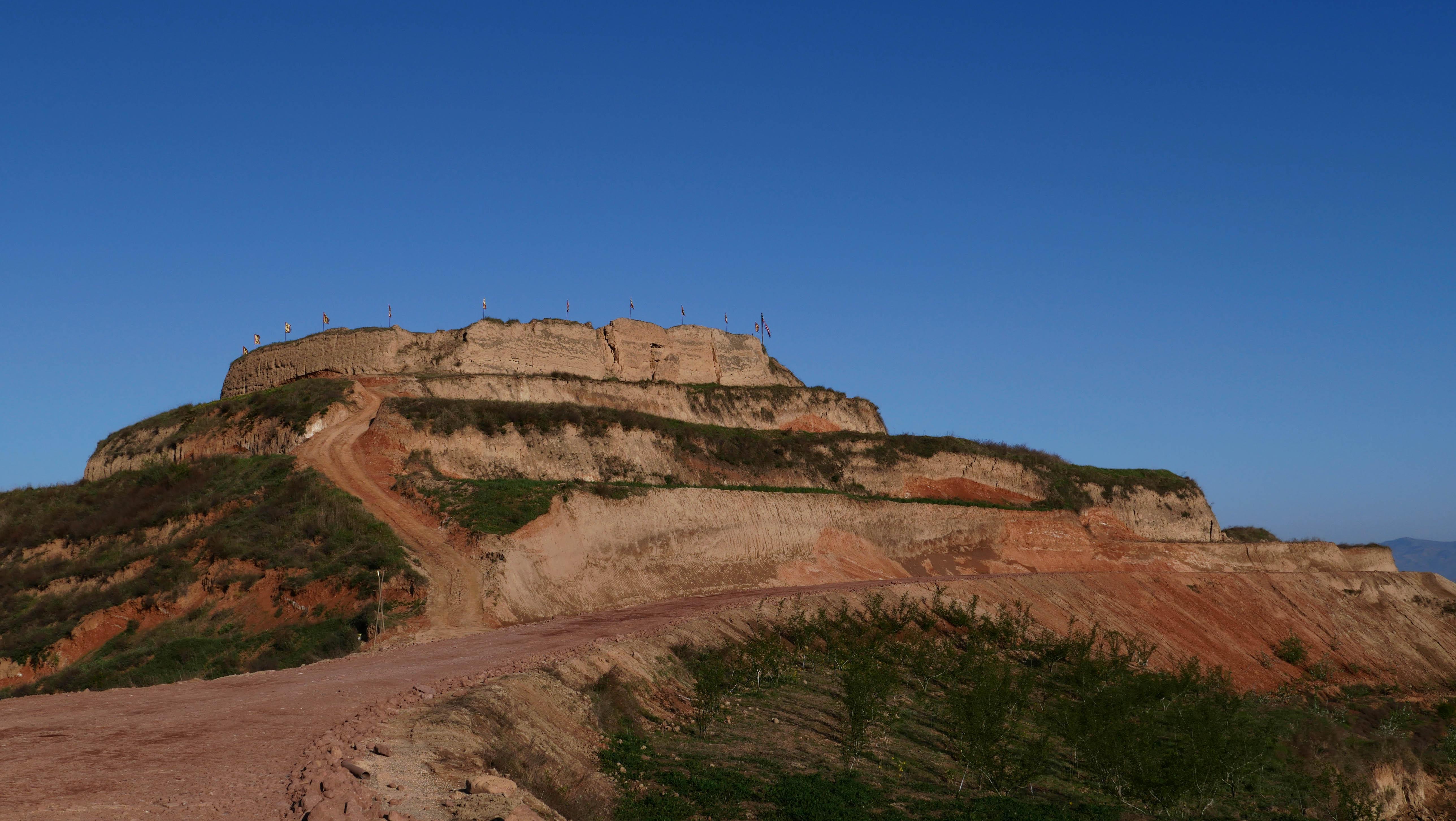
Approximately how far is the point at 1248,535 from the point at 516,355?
46794 mm

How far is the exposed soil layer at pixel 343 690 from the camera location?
8.49 meters

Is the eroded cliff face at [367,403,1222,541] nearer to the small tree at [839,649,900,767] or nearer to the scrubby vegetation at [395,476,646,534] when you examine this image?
the scrubby vegetation at [395,476,646,534]

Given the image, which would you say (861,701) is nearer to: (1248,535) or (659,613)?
(659,613)

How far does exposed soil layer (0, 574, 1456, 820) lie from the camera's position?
8.49m

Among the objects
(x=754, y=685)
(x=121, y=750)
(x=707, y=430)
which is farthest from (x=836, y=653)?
(x=707, y=430)

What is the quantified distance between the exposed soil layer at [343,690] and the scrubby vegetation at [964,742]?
2.61m

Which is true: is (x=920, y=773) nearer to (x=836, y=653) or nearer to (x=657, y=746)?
(x=657, y=746)

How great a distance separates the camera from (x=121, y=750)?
9906 millimetres

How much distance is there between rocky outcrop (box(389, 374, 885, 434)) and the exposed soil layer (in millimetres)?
21267

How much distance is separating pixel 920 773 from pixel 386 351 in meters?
40.5

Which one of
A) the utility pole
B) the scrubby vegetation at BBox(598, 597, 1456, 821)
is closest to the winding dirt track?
the utility pole

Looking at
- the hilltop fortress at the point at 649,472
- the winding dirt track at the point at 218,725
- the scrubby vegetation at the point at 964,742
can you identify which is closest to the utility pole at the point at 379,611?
the winding dirt track at the point at 218,725

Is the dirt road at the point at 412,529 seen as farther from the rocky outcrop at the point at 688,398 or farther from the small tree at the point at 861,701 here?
the small tree at the point at 861,701

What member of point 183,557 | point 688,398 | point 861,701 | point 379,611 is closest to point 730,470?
point 688,398
